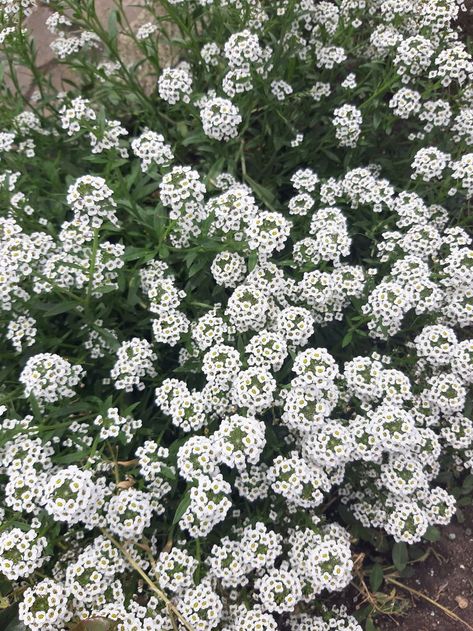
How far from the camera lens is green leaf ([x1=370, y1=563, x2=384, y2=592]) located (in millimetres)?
4164

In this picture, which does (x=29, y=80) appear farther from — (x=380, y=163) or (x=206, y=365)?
(x=206, y=365)

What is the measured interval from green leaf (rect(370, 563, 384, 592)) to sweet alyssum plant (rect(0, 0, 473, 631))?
0.27m

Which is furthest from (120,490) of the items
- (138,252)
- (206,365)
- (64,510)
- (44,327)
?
(138,252)

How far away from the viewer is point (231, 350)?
3.70 metres

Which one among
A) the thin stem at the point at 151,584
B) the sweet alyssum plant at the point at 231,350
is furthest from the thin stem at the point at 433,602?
the thin stem at the point at 151,584

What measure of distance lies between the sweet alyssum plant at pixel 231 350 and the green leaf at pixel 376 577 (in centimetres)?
27

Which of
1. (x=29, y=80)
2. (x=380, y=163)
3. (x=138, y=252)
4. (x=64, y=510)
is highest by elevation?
(x=29, y=80)

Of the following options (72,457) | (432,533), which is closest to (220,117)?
(72,457)

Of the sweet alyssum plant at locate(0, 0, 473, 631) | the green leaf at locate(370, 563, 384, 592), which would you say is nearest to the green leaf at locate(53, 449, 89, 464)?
the sweet alyssum plant at locate(0, 0, 473, 631)

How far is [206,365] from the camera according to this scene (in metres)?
3.68

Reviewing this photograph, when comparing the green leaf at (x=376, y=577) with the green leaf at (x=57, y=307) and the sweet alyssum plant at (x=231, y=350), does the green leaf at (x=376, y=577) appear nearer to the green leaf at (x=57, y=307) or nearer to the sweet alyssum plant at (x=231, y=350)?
the sweet alyssum plant at (x=231, y=350)

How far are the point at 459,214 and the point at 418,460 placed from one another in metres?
2.03

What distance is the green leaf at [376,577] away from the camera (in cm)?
416

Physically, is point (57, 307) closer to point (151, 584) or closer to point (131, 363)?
point (131, 363)
